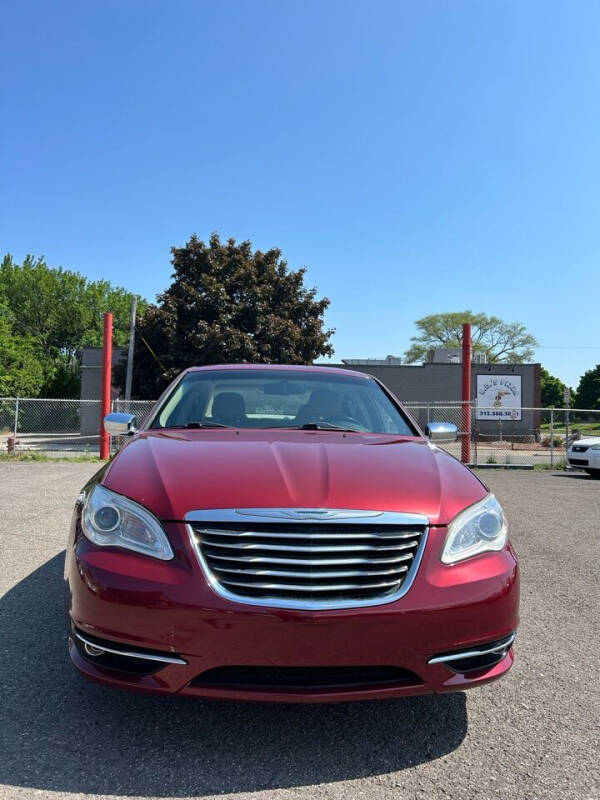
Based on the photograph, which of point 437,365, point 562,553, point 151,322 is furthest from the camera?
point 437,365

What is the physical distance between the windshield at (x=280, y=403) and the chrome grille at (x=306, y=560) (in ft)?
4.26

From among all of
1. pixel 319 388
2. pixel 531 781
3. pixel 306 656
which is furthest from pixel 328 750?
pixel 319 388

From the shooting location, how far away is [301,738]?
2.32m

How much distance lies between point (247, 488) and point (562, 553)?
14.8 ft

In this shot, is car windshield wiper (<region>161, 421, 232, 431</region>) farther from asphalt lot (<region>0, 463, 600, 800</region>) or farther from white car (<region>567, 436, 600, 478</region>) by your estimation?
white car (<region>567, 436, 600, 478</region>)

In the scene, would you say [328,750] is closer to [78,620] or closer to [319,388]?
[78,620]

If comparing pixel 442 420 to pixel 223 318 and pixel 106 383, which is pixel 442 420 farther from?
pixel 106 383

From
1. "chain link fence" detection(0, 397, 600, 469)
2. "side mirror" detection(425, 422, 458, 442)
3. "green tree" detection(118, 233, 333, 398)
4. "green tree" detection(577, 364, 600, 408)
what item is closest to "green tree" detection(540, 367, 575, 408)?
"green tree" detection(577, 364, 600, 408)

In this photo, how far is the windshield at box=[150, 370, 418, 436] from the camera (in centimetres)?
354

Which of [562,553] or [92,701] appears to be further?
[562,553]

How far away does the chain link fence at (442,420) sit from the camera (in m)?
18.7

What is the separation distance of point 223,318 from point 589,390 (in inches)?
3160

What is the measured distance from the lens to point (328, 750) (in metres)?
2.24

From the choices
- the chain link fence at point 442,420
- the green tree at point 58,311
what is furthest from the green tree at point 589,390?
the green tree at point 58,311
